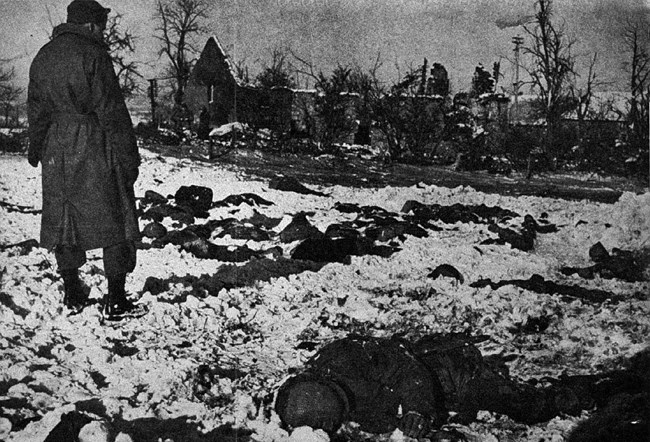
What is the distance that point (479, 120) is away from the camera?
13.2ft

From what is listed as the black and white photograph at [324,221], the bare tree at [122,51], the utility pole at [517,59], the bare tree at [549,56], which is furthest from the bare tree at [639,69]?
the bare tree at [122,51]

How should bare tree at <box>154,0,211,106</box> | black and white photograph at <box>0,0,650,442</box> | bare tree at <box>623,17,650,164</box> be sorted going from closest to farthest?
black and white photograph at <box>0,0,650,442</box> < bare tree at <box>154,0,211,106</box> < bare tree at <box>623,17,650,164</box>

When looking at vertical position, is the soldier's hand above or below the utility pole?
below

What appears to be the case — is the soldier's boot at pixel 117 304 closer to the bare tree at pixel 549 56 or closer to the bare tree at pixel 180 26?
the bare tree at pixel 180 26

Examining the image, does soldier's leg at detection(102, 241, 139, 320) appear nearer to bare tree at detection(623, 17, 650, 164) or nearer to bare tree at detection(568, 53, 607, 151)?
bare tree at detection(568, 53, 607, 151)

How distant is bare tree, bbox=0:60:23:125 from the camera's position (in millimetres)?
2709

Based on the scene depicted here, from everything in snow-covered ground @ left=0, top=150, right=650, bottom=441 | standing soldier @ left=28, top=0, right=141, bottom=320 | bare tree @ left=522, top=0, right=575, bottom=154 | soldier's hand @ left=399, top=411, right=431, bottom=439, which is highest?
bare tree @ left=522, top=0, right=575, bottom=154

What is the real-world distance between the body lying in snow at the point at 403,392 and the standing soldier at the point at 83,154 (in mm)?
1137

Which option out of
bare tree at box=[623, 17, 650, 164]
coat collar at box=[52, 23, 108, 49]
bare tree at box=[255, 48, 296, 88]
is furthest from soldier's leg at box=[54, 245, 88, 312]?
bare tree at box=[623, 17, 650, 164]

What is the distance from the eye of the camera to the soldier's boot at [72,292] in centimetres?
272

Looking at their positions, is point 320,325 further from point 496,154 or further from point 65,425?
point 496,154

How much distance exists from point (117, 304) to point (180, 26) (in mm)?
1549

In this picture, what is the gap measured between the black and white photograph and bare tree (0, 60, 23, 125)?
0.6 inches

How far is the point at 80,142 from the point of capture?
2.59 meters
